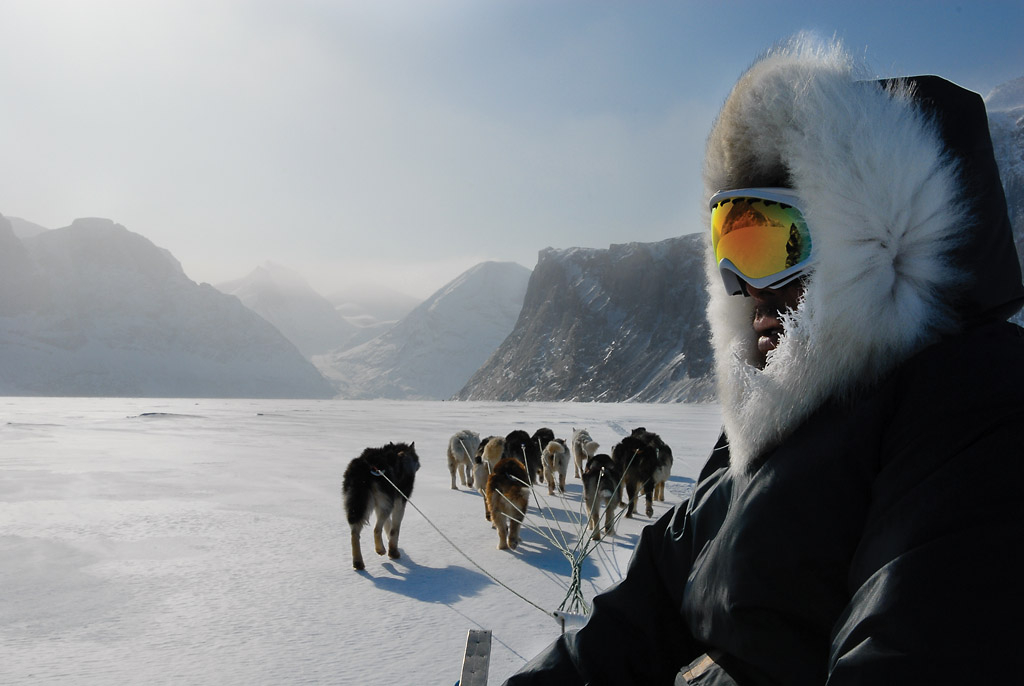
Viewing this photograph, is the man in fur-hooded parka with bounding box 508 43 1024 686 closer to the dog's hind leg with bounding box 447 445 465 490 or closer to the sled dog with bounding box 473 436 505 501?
the sled dog with bounding box 473 436 505 501

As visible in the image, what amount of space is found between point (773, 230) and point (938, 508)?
1.96 feet

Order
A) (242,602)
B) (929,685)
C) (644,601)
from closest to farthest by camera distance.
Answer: (929,685)
(644,601)
(242,602)

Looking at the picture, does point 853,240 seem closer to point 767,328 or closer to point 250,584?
point 767,328

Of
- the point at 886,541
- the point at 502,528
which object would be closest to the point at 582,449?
the point at 502,528

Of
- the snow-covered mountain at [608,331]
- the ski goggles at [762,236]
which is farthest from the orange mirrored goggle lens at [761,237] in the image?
the snow-covered mountain at [608,331]

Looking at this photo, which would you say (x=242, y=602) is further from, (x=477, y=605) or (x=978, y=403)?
(x=978, y=403)

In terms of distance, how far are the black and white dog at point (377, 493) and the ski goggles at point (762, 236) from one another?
5.06m

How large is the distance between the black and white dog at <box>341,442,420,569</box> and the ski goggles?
5.06 m

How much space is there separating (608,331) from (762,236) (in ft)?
284

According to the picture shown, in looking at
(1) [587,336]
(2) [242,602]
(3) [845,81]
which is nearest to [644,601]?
(3) [845,81]

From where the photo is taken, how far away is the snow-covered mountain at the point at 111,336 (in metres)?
150

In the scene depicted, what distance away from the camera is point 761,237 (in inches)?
45.6

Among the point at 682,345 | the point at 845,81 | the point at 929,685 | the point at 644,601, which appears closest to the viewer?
the point at 929,685

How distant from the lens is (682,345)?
3044 inches
